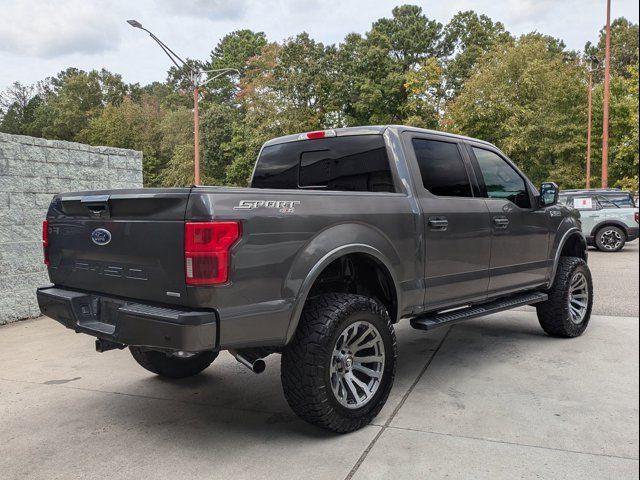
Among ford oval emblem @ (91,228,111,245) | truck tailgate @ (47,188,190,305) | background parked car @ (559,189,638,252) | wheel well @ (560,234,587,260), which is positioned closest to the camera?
truck tailgate @ (47,188,190,305)

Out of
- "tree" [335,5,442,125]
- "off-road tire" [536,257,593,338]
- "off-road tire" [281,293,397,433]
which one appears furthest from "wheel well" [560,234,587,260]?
"tree" [335,5,442,125]

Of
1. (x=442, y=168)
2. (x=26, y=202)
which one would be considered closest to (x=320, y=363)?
(x=442, y=168)

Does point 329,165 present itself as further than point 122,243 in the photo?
Yes

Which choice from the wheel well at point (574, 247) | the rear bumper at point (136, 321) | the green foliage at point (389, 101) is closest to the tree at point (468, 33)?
the green foliage at point (389, 101)

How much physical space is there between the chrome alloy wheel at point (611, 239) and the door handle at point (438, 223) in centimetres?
1288

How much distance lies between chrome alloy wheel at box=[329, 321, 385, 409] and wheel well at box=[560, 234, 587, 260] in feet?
10.7

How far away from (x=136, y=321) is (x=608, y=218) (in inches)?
→ 589

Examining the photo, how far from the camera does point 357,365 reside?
11.6ft

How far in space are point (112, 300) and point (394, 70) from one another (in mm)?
37067

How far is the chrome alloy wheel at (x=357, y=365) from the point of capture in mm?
3385

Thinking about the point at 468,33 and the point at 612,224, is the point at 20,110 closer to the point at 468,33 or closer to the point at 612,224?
the point at 468,33

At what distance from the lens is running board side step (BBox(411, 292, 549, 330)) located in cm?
407

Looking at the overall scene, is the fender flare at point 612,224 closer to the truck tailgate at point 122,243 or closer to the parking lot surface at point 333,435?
the parking lot surface at point 333,435

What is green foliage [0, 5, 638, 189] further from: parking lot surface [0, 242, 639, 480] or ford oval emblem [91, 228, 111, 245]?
ford oval emblem [91, 228, 111, 245]
